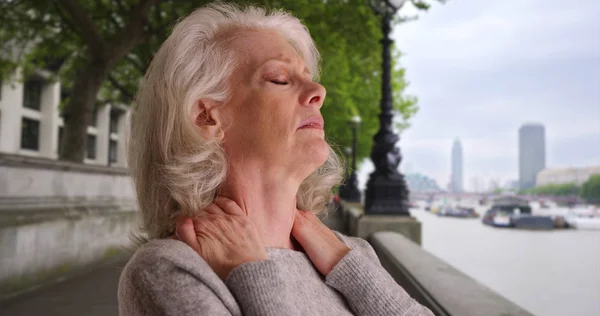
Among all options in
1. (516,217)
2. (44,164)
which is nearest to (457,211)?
(516,217)

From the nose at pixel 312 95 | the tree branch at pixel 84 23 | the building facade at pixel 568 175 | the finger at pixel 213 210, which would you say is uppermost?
the tree branch at pixel 84 23

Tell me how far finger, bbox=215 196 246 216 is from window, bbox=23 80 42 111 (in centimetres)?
3851

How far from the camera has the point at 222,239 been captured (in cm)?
129

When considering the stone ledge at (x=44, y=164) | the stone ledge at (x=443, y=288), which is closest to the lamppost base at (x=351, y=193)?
the stone ledge at (x=44, y=164)

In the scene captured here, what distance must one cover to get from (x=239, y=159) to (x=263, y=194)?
0.12 meters

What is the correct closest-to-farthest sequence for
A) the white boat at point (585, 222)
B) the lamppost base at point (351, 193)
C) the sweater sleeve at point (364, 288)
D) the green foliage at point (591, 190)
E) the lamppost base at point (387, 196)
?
the sweater sleeve at point (364, 288) → the white boat at point (585, 222) → the green foliage at point (591, 190) → the lamppost base at point (387, 196) → the lamppost base at point (351, 193)

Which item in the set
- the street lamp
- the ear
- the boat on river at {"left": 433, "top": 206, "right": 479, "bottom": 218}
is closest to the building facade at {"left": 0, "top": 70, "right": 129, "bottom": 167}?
the boat on river at {"left": 433, "top": 206, "right": 479, "bottom": 218}

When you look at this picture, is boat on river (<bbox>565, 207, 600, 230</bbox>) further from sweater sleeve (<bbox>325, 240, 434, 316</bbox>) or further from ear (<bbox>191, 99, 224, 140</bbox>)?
ear (<bbox>191, 99, 224, 140</bbox>)

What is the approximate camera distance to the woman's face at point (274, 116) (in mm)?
1399

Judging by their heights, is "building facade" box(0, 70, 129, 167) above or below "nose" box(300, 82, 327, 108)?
above

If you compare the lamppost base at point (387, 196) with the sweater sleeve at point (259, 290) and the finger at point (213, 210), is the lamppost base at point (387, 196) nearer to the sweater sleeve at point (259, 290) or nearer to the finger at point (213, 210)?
the finger at point (213, 210)

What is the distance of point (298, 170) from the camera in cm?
146

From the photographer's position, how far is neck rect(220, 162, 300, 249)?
1.46 m

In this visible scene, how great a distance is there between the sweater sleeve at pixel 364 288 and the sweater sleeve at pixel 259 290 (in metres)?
0.32
